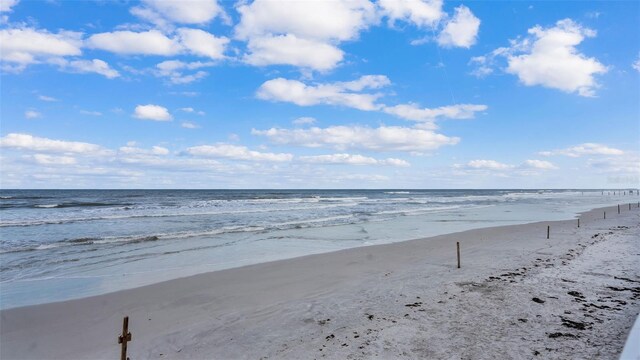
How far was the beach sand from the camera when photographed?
6.47 meters

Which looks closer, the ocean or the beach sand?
the beach sand

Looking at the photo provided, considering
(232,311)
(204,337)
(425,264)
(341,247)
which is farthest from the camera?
(341,247)

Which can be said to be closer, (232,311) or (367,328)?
(367,328)

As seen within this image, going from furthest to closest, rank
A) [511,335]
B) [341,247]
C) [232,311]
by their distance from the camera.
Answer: [341,247] → [232,311] → [511,335]

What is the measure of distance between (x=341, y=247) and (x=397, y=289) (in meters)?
7.62

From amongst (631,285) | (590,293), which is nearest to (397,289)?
(590,293)

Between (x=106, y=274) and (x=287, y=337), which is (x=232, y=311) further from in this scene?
(x=106, y=274)

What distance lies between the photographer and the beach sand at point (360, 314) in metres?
6.47

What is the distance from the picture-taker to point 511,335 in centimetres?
672

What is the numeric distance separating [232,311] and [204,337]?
153 cm

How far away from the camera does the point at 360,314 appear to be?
319 inches

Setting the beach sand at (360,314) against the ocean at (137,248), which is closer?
the beach sand at (360,314)

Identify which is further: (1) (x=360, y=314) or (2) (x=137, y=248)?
(2) (x=137, y=248)

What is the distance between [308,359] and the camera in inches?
239
